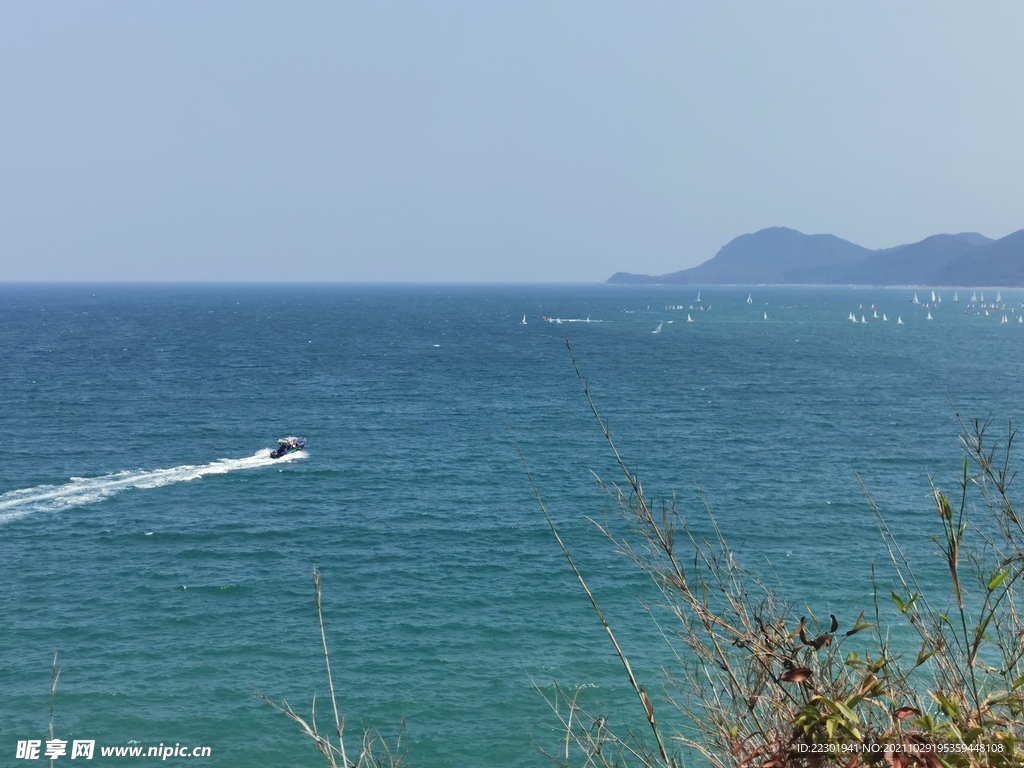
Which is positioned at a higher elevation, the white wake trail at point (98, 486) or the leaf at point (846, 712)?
the leaf at point (846, 712)

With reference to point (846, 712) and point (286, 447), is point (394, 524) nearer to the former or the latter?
point (286, 447)

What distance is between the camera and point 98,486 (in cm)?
4853

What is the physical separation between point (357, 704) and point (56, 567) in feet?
60.9

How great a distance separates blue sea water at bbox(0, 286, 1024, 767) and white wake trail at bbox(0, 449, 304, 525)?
24 cm

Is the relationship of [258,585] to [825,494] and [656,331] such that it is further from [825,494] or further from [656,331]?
[656,331]

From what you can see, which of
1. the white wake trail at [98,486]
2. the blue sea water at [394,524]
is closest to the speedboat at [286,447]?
the white wake trail at [98,486]

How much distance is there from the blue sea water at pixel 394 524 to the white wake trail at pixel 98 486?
9.6 inches

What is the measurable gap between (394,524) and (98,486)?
18772 millimetres

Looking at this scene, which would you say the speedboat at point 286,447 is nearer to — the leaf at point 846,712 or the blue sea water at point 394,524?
the blue sea water at point 394,524

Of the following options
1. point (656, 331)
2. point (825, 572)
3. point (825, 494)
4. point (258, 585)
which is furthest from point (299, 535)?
point (656, 331)

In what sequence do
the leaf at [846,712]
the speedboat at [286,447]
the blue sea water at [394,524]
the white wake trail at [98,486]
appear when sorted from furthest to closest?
the speedboat at [286,447] < the white wake trail at [98,486] < the blue sea water at [394,524] < the leaf at [846,712]

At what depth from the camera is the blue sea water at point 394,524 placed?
27297 millimetres

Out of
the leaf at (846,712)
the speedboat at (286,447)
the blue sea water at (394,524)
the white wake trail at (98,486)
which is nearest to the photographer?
the leaf at (846,712)

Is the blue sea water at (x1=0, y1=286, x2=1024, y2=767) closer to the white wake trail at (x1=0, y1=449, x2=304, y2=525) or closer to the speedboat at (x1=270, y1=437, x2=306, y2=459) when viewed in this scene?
the white wake trail at (x1=0, y1=449, x2=304, y2=525)
